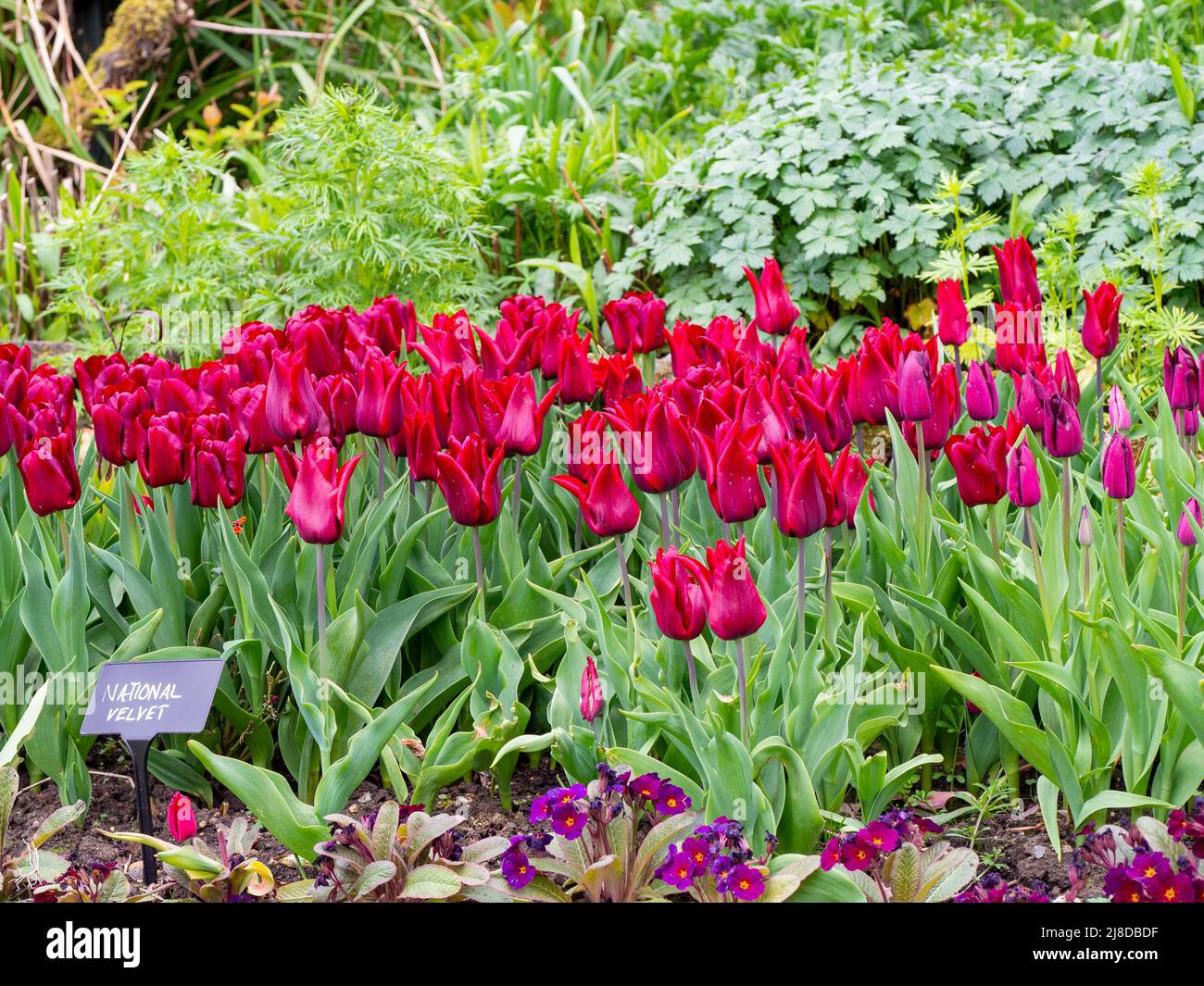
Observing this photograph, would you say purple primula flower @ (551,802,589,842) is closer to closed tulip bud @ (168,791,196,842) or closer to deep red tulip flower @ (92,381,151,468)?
Answer: closed tulip bud @ (168,791,196,842)

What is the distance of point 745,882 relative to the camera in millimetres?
1614

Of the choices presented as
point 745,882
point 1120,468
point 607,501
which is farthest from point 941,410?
point 745,882

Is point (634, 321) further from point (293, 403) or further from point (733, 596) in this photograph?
point (733, 596)

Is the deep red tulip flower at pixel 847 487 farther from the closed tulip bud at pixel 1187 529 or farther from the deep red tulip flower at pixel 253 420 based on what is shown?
the deep red tulip flower at pixel 253 420

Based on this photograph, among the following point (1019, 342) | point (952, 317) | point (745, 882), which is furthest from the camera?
point (952, 317)

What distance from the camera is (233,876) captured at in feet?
5.82

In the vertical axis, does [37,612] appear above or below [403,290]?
below

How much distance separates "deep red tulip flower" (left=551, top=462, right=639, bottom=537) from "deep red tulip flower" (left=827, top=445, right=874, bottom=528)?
11.5 inches

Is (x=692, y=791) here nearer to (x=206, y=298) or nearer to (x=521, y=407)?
(x=521, y=407)

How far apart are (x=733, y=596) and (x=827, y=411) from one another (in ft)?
1.91

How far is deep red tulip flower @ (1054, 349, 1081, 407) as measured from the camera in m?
2.15

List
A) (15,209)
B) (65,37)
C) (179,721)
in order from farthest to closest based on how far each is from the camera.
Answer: (65,37) → (15,209) → (179,721)
